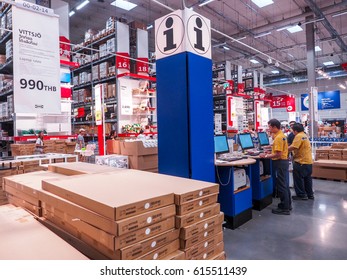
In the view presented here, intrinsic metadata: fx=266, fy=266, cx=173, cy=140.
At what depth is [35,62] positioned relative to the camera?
301cm

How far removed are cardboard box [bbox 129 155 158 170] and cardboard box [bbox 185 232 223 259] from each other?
2.61 metres

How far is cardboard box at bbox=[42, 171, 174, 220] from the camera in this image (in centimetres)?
144

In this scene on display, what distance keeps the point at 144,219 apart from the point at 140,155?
9.75 ft

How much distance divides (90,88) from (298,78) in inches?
781

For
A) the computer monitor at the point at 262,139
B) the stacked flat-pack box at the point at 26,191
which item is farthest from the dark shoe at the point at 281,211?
the stacked flat-pack box at the point at 26,191

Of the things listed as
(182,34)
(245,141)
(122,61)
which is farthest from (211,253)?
(122,61)

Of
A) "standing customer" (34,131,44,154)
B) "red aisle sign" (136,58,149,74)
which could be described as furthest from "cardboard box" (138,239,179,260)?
"red aisle sign" (136,58,149,74)

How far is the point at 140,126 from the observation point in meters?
8.80

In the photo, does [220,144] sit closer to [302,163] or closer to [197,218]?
[302,163]

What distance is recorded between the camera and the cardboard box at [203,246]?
1755mm

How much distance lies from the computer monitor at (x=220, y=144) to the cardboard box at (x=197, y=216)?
2.47m

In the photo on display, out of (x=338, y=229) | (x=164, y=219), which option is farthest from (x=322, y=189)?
(x=164, y=219)

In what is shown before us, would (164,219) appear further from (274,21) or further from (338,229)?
(274,21)

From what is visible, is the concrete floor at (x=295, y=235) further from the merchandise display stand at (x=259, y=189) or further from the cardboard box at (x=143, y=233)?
the cardboard box at (x=143, y=233)
